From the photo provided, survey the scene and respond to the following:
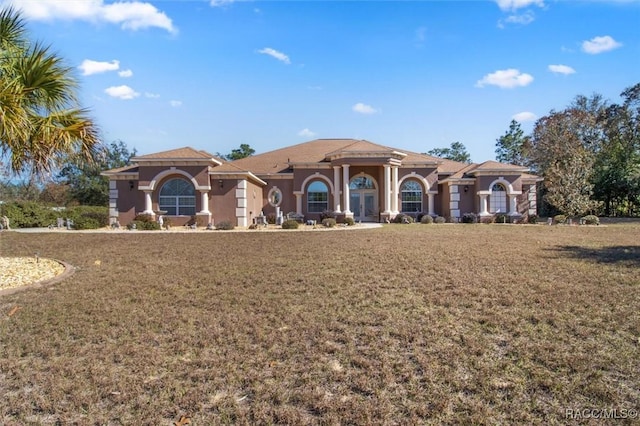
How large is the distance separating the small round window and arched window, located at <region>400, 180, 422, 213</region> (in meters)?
8.98

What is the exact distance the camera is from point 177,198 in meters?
25.0

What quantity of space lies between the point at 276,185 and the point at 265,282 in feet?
71.9

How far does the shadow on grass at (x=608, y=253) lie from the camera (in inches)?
369

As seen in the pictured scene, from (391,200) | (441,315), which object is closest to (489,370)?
(441,315)

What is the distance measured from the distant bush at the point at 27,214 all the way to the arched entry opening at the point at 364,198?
69.4ft

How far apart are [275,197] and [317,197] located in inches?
122

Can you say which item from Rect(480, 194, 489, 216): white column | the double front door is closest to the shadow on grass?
Rect(480, 194, 489, 216): white column

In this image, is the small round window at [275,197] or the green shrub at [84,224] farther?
the small round window at [275,197]

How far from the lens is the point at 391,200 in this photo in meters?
28.0

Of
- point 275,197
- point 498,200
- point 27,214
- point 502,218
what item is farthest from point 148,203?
point 498,200

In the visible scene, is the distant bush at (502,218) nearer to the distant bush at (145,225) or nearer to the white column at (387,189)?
the white column at (387,189)

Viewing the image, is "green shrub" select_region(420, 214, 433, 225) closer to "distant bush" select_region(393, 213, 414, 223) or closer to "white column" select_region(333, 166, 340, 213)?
"distant bush" select_region(393, 213, 414, 223)

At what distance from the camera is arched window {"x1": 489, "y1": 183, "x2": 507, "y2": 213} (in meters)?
28.0

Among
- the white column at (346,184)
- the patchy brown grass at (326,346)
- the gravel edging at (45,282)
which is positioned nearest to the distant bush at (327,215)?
the white column at (346,184)
